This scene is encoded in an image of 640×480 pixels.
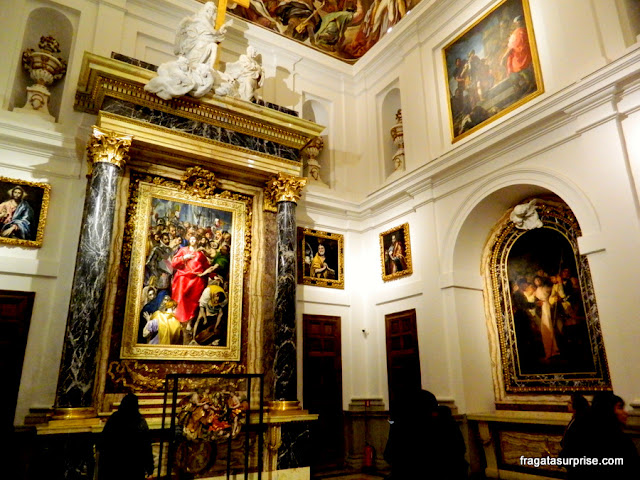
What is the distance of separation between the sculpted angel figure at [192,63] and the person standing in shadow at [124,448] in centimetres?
494

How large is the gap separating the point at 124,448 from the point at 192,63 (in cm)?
621

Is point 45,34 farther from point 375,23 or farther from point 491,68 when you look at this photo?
point 491,68

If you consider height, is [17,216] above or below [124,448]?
above

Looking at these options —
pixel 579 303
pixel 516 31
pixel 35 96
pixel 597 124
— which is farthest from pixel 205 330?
pixel 516 31

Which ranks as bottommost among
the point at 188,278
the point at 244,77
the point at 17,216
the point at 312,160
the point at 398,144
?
the point at 188,278

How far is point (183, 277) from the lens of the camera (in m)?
8.05

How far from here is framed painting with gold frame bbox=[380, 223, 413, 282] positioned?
9578 millimetres

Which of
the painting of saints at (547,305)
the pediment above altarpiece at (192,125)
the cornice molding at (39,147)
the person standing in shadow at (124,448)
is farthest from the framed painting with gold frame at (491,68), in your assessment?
the person standing in shadow at (124,448)

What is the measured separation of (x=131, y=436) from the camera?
200 inches

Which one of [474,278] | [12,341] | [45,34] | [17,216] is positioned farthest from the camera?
[45,34]

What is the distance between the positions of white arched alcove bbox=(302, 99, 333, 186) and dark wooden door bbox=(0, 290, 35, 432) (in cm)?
604

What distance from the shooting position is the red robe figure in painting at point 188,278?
7.92 metres

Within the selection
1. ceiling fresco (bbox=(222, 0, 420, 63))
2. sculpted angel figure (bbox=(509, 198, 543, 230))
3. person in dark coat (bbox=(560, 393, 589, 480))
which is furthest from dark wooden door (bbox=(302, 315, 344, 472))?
ceiling fresco (bbox=(222, 0, 420, 63))

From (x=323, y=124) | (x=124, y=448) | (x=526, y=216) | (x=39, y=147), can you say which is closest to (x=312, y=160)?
(x=323, y=124)
